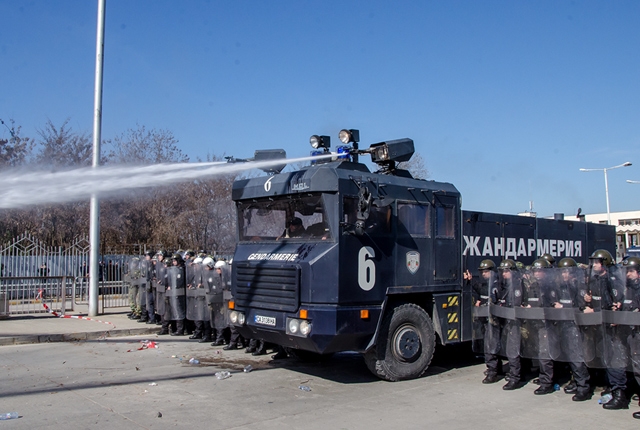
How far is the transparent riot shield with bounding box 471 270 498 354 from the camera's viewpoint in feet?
29.4

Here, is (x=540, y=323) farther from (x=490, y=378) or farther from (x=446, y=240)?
(x=446, y=240)

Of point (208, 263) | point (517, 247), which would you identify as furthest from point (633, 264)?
point (208, 263)

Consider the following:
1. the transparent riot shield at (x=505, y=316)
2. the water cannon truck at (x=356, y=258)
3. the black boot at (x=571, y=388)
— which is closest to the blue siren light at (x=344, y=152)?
the water cannon truck at (x=356, y=258)

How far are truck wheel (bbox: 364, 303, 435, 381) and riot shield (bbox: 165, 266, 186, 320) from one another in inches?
241

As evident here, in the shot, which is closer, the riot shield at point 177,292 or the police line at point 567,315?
the police line at point 567,315

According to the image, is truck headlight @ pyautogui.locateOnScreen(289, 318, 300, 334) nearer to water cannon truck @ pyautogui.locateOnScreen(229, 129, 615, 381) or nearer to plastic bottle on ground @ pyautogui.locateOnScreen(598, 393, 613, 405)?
water cannon truck @ pyautogui.locateOnScreen(229, 129, 615, 381)

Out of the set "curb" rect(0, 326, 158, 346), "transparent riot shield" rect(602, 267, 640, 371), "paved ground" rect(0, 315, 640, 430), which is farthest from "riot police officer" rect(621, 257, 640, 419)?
"curb" rect(0, 326, 158, 346)

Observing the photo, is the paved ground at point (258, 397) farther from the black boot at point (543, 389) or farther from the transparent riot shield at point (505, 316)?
the transparent riot shield at point (505, 316)

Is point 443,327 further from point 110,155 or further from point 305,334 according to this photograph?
point 110,155

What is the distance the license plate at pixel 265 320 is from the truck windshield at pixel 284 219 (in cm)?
125

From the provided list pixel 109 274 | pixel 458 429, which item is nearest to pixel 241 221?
pixel 458 429

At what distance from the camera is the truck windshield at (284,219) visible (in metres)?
8.48

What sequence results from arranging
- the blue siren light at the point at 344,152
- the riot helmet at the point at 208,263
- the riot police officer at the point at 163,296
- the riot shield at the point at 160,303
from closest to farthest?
the blue siren light at the point at 344,152, the riot helmet at the point at 208,263, the riot police officer at the point at 163,296, the riot shield at the point at 160,303

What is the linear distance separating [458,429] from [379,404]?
1.35 metres
